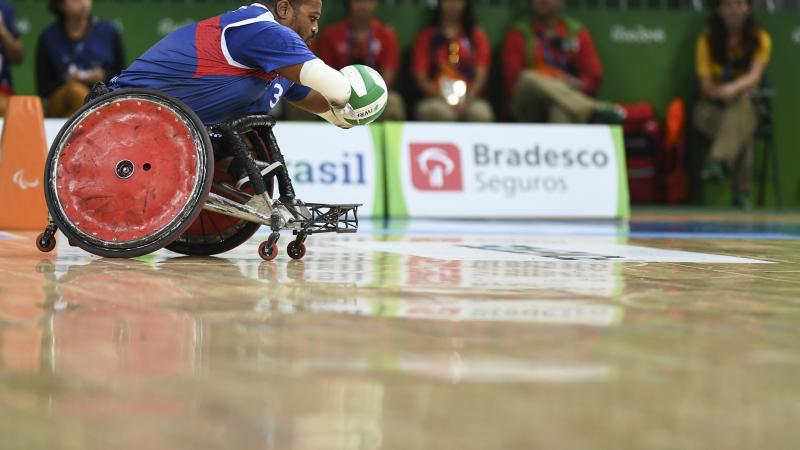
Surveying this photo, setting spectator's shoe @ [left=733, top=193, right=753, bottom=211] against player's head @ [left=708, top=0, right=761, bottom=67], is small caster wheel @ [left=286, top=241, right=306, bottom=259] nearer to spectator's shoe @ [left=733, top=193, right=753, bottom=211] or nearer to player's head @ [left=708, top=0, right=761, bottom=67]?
player's head @ [left=708, top=0, right=761, bottom=67]

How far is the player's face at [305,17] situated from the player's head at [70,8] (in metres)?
5.73

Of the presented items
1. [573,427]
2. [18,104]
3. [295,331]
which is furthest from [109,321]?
[18,104]

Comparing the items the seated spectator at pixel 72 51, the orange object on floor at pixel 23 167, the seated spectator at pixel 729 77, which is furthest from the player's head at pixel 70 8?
the seated spectator at pixel 729 77

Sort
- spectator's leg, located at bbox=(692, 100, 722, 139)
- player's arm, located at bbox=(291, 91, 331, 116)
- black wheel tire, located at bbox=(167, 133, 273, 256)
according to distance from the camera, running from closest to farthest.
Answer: black wheel tire, located at bbox=(167, 133, 273, 256), player's arm, located at bbox=(291, 91, 331, 116), spectator's leg, located at bbox=(692, 100, 722, 139)

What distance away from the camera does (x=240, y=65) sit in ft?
17.9

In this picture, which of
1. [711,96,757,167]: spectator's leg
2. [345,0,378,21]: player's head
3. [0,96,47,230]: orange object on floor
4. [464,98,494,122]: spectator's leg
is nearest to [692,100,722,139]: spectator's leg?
[711,96,757,167]: spectator's leg

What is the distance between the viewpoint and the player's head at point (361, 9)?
12.1 meters

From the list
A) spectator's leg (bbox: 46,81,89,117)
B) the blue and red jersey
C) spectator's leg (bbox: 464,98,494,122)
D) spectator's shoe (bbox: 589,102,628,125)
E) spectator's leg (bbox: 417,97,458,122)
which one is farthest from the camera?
spectator's shoe (bbox: 589,102,628,125)

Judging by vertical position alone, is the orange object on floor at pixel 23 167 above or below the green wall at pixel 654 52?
below

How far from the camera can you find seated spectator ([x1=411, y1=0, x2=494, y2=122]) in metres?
12.2

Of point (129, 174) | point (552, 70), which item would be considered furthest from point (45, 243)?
point (552, 70)

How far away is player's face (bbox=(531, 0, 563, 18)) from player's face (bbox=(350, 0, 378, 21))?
170 cm

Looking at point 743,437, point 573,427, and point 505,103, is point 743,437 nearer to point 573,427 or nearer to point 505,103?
point 573,427

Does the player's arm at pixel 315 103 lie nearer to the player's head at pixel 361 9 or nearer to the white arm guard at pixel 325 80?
the white arm guard at pixel 325 80
